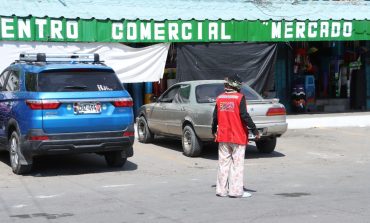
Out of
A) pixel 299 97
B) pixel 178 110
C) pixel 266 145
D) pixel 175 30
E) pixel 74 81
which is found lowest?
pixel 266 145

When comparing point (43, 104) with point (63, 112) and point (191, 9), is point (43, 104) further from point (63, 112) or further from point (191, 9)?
point (191, 9)

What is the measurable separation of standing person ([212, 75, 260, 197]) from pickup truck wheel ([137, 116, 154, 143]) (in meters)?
5.96

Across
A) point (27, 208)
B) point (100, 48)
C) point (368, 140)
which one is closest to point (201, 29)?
point (100, 48)

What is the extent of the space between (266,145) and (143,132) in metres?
3.33

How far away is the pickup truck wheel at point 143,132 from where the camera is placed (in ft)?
46.4

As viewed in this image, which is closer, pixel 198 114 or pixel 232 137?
pixel 232 137

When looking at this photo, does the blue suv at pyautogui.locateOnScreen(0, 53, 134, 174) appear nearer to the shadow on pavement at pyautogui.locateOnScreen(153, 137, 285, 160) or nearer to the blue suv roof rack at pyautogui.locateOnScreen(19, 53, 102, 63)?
the blue suv roof rack at pyautogui.locateOnScreen(19, 53, 102, 63)

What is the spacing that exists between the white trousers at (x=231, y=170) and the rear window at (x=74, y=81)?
261 cm

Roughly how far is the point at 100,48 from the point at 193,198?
7.95 m

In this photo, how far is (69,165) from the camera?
11102 millimetres

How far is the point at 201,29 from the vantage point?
15.6m

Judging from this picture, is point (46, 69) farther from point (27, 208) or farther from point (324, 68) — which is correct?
point (324, 68)

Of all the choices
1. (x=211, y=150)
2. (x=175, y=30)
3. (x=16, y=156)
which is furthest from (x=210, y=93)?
(x=16, y=156)

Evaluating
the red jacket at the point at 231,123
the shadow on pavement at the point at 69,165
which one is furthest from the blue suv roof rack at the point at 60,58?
the red jacket at the point at 231,123
